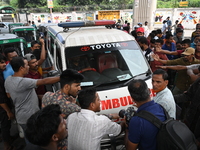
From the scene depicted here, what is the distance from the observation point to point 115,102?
277 cm

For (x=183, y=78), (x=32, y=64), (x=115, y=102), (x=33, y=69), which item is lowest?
(x=115, y=102)

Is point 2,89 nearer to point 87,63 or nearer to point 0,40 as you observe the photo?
point 87,63

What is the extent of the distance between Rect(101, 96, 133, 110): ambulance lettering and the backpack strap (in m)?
1.07

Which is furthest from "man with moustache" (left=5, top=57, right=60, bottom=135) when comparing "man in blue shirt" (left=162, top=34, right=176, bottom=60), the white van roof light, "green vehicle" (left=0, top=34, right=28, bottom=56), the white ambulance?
"man in blue shirt" (left=162, top=34, right=176, bottom=60)

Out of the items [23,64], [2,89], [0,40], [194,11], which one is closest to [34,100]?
[23,64]

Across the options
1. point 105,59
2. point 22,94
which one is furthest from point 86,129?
point 105,59

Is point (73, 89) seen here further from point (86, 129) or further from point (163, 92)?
point (163, 92)

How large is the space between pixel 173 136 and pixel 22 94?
201 centimetres

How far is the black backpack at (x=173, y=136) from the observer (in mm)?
1456

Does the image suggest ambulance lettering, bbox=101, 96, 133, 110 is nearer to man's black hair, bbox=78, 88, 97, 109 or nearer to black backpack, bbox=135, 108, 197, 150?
man's black hair, bbox=78, 88, 97, 109

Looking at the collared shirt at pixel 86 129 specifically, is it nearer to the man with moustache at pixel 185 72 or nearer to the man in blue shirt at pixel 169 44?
the man with moustache at pixel 185 72

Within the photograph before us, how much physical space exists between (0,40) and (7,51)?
2.18 m

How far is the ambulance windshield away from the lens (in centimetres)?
313

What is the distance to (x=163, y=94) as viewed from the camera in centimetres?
230
